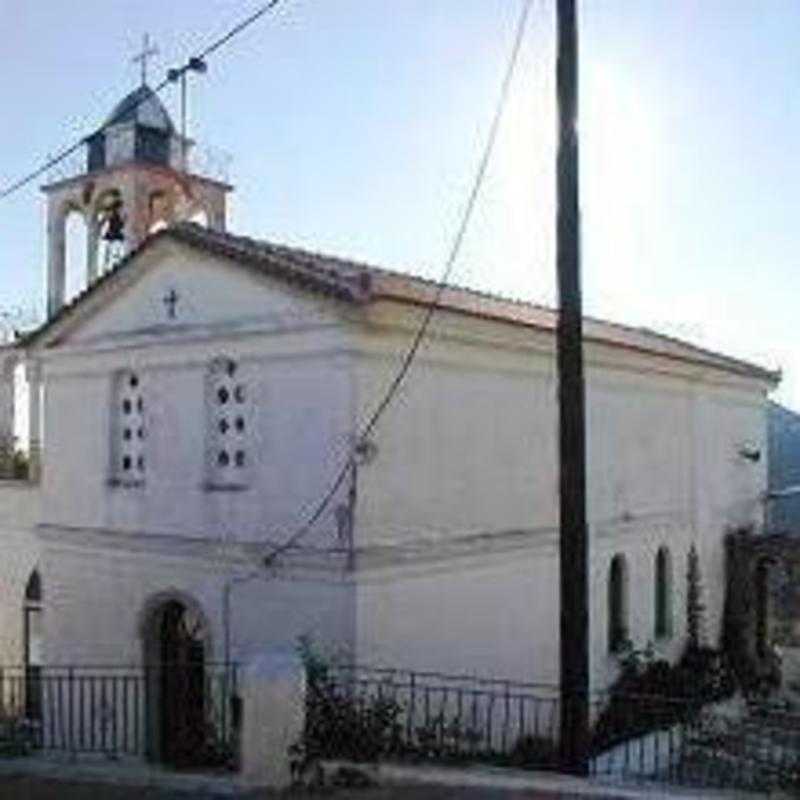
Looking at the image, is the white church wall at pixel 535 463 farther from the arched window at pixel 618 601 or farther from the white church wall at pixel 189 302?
the white church wall at pixel 189 302

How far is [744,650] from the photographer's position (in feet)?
98.4

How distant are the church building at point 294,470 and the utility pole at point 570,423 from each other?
12.7ft

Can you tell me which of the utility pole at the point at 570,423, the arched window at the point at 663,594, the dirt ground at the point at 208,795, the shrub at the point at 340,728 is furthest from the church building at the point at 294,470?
the dirt ground at the point at 208,795

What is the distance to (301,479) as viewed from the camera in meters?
17.5

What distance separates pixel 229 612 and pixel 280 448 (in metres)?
2.21

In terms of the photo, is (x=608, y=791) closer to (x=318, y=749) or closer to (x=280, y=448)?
(x=318, y=749)

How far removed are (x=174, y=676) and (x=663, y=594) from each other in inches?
453

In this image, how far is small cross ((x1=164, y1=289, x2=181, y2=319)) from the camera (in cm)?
1923

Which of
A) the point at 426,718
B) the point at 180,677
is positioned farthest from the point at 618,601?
the point at 180,677

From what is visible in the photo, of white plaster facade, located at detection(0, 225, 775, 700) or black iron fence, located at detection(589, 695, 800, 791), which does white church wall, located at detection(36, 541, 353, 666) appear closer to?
white plaster facade, located at detection(0, 225, 775, 700)

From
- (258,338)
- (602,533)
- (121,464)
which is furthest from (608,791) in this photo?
(602,533)

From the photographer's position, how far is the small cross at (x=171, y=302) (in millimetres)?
19234

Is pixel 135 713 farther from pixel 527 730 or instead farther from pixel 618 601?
pixel 618 601

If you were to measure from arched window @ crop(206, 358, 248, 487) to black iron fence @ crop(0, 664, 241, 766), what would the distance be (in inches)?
96.2
